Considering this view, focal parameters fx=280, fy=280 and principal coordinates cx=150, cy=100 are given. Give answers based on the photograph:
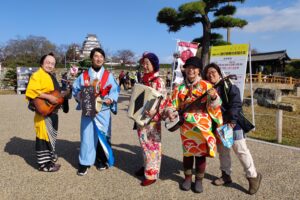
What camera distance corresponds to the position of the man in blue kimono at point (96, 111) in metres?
3.81

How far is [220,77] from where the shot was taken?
3.39 meters

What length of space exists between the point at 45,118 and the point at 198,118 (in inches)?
85.0

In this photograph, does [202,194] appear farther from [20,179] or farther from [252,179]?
[20,179]

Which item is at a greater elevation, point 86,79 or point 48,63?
point 48,63

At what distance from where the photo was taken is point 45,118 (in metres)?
3.93

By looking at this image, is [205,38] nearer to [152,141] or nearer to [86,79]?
[86,79]

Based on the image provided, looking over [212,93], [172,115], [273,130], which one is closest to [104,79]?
[172,115]

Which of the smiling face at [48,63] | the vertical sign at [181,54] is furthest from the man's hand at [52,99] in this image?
the vertical sign at [181,54]

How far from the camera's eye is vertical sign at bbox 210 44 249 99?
6.41m

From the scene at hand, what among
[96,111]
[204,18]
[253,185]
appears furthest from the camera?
[204,18]

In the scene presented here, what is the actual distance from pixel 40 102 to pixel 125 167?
1550 millimetres

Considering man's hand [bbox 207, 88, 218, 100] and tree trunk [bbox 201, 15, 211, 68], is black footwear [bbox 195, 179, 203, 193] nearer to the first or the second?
man's hand [bbox 207, 88, 218, 100]

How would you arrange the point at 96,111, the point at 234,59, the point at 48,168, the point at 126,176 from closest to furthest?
the point at 96,111, the point at 126,176, the point at 48,168, the point at 234,59

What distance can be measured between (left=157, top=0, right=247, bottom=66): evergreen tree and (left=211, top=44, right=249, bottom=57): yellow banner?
4.96m
